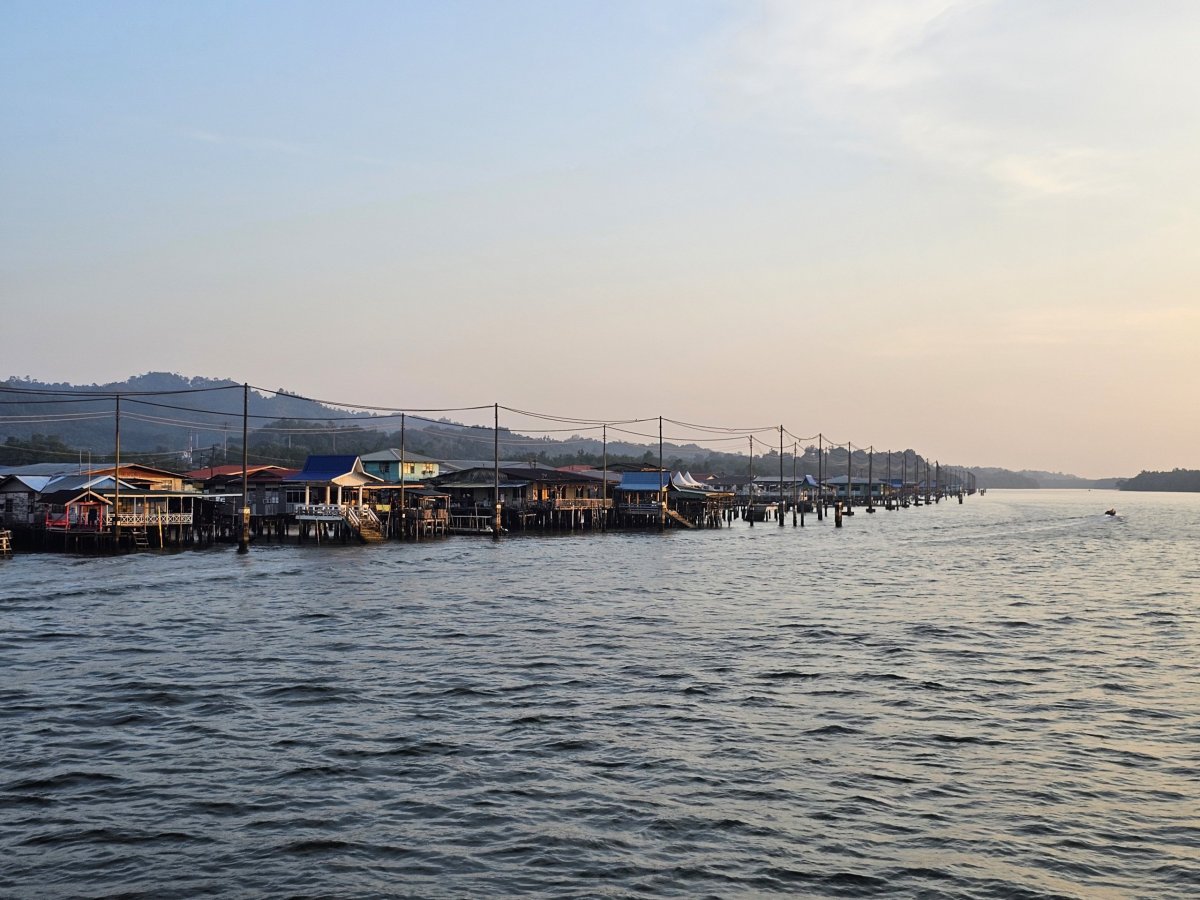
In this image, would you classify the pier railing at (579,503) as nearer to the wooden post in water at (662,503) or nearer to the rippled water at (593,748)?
the wooden post in water at (662,503)

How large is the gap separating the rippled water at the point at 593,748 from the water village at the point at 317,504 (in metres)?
29.2

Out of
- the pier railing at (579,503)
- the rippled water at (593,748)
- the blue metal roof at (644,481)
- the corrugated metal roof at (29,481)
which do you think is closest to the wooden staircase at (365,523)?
the corrugated metal roof at (29,481)

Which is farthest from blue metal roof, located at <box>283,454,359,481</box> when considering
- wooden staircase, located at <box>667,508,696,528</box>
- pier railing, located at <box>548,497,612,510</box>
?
wooden staircase, located at <box>667,508,696,528</box>

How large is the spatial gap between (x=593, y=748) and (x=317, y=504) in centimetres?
6499

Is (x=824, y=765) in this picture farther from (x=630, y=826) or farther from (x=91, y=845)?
(x=91, y=845)

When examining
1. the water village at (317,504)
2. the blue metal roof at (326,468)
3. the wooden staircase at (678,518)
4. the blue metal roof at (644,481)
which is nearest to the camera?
the water village at (317,504)

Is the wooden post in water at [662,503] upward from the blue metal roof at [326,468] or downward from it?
downward

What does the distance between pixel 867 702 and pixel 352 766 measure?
11.4m

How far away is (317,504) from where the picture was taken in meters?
79.1

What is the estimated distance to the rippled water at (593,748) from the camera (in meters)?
12.8

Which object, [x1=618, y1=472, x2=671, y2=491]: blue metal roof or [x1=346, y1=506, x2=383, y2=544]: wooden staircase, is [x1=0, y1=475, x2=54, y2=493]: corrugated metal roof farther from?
[x1=618, y1=472, x2=671, y2=491]: blue metal roof

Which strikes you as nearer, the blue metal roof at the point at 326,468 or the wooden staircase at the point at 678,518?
the blue metal roof at the point at 326,468

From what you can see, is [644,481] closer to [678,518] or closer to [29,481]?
→ [678,518]

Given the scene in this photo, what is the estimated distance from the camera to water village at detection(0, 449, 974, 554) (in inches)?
2653
